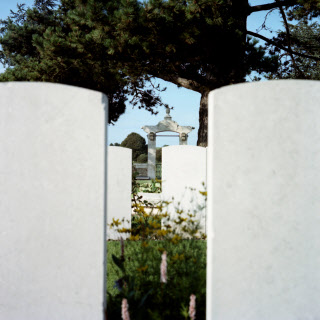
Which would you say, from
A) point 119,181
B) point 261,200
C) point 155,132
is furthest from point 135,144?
point 261,200

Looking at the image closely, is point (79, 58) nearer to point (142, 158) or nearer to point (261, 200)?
point (261, 200)

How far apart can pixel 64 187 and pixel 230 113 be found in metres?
1.07

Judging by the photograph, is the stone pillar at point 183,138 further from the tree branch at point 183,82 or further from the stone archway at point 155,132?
the tree branch at point 183,82

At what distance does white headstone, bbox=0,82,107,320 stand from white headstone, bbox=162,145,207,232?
3.31 meters

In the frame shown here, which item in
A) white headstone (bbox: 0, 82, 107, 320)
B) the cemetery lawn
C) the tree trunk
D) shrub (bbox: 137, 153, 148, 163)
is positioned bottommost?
the cemetery lawn

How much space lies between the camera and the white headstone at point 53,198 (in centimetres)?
222

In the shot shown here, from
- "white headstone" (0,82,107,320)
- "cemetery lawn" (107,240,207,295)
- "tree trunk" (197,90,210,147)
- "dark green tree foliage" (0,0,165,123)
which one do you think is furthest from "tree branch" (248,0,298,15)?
"white headstone" (0,82,107,320)

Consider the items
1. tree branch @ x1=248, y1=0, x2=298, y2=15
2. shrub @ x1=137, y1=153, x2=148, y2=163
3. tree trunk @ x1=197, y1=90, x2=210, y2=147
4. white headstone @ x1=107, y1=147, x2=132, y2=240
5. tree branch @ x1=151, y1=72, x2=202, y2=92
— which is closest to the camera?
white headstone @ x1=107, y1=147, x2=132, y2=240

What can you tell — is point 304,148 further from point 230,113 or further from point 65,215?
point 65,215

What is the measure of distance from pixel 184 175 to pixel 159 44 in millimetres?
3328

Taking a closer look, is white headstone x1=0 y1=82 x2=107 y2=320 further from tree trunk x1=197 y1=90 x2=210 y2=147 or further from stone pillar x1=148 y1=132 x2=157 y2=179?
stone pillar x1=148 y1=132 x2=157 y2=179

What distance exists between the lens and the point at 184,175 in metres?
5.59

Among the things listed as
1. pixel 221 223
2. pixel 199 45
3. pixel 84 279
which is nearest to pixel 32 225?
pixel 84 279

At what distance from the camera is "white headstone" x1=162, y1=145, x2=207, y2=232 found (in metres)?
5.52
